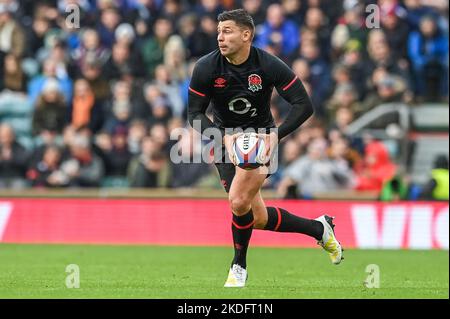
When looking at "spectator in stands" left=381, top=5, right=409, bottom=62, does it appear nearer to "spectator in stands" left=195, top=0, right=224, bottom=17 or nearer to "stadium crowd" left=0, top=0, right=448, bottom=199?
"stadium crowd" left=0, top=0, right=448, bottom=199

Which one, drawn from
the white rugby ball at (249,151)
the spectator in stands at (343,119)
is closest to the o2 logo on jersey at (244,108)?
the white rugby ball at (249,151)

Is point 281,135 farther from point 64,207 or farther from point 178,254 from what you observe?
point 64,207

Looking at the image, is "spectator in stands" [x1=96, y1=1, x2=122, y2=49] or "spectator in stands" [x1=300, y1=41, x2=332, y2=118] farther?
"spectator in stands" [x1=96, y1=1, x2=122, y2=49]

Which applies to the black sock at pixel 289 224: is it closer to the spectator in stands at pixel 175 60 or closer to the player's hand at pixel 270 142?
the player's hand at pixel 270 142

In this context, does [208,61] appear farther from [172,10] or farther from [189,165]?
[172,10]

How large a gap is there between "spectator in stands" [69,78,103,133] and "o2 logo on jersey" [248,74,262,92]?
32.4ft

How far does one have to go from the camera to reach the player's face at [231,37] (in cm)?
970

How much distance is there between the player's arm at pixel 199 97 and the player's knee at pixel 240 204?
0.66 m

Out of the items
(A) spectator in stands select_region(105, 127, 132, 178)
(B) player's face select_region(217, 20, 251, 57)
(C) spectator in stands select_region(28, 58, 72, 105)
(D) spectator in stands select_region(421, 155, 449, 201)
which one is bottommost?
(D) spectator in stands select_region(421, 155, 449, 201)

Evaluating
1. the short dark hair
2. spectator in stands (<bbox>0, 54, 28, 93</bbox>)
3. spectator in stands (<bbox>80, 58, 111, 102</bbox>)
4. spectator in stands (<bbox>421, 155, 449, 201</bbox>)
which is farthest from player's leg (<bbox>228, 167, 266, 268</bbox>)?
spectator in stands (<bbox>0, 54, 28, 93</bbox>)

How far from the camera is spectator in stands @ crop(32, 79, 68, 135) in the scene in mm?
19281

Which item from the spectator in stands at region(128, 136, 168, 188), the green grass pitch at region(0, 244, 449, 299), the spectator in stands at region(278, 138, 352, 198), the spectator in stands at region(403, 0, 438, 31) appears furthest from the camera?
the spectator in stands at region(403, 0, 438, 31)

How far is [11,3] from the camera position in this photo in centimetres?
2105
